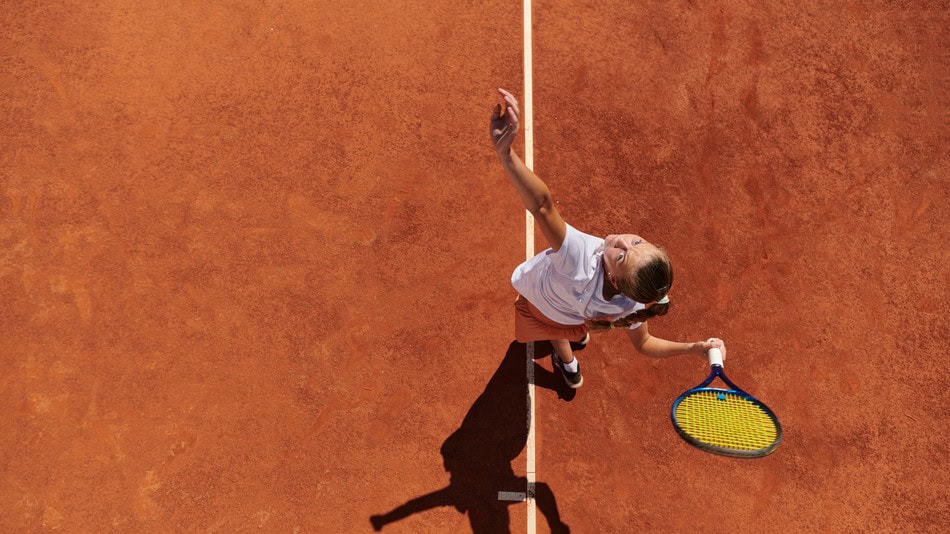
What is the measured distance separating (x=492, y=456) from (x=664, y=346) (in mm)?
1887

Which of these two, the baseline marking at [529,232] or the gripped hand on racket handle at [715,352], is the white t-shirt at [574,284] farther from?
the baseline marking at [529,232]

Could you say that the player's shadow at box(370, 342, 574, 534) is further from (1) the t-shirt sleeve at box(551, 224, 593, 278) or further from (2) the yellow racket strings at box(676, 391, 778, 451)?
(1) the t-shirt sleeve at box(551, 224, 593, 278)

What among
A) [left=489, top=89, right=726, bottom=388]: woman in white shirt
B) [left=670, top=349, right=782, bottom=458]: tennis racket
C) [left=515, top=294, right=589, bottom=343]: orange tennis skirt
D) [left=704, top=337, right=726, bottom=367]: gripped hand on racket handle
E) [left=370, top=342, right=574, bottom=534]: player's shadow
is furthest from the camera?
[left=370, top=342, right=574, bottom=534]: player's shadow

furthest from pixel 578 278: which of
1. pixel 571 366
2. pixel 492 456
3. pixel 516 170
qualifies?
pixel 492 456

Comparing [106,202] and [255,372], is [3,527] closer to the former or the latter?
[255,372]

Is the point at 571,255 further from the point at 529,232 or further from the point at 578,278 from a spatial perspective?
the point at 529,232

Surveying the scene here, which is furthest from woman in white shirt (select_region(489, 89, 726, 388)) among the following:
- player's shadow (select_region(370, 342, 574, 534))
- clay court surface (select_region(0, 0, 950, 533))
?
clay court surface (select_region(0, 0, 950, 533))

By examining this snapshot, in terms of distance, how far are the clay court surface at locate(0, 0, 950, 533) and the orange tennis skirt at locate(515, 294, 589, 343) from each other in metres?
1.10

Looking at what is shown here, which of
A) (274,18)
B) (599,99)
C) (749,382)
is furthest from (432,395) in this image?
(274,18)

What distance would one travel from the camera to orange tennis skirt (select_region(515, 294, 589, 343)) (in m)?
3.94

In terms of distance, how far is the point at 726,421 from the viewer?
12.0 ft

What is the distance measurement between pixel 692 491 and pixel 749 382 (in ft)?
3.55

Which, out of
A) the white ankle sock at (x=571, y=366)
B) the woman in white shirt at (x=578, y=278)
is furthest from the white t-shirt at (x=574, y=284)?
the white ankle sock at (x=571, y=366)

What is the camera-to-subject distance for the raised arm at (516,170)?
2.90m
